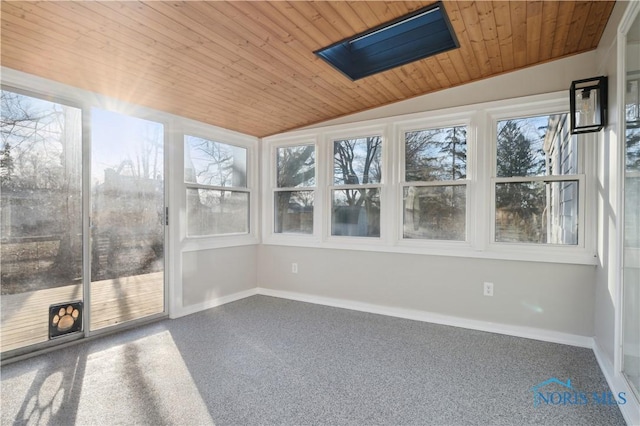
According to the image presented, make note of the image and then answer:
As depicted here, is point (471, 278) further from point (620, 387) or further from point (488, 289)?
point (620, 387)

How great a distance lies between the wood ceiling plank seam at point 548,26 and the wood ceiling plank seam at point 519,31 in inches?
4.6

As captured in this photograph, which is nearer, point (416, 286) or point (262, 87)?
point (262, 87)

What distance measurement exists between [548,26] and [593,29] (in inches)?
15.6

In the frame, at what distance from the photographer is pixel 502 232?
325 centimetres

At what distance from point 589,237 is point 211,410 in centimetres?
327

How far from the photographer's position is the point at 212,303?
13.3ft

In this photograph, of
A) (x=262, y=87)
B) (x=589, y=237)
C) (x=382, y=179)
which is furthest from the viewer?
(x=382, y=179)

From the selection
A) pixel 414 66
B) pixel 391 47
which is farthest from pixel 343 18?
pixel 414 66

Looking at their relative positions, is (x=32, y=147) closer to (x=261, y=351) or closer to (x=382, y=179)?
(x=261, y=351)

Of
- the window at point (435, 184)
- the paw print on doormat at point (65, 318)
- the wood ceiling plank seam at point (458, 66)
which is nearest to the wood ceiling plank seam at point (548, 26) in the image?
the wood ceiling plank seam at point (458, 66)

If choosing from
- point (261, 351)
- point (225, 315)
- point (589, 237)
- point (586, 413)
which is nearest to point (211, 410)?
point (261, 351)

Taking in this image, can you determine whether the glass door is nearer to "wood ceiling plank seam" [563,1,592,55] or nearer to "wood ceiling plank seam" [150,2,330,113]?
"wood ceiling plank seam" [150,2,330,113]

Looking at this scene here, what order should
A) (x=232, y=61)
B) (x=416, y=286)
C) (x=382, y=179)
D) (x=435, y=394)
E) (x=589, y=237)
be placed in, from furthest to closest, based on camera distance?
(x=382, y=179), (x=416, y=286), (x=589, y=237), (x=232, y=61), (x=435, y=394)

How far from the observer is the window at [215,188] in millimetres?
3920
